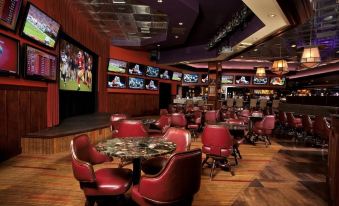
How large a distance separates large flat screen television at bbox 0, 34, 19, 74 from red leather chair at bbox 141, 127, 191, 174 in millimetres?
3057

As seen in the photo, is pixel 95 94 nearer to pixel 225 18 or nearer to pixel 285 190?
pixel 225 18

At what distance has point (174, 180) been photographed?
2.11m

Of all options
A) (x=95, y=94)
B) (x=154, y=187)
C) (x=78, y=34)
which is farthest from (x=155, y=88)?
(x=154, y=187)

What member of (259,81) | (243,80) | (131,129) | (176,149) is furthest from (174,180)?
(259,81)

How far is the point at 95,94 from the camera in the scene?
10508mm

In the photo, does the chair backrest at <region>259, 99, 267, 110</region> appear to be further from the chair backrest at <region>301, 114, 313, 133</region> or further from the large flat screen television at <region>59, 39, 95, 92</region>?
the large flat screen television at <region>59, 39, 95, 92</region>

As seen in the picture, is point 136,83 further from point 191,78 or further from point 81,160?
point 81,160

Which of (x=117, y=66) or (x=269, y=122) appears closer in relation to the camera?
(x=269, y=122)

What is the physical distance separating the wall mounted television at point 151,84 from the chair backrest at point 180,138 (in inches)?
392

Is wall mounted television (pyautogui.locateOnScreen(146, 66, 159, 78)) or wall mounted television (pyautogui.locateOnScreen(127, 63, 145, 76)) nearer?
wall mounted television (pyautogui.locateOnScreen(127, 63, 145, 76))

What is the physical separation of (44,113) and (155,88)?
27.0 ft

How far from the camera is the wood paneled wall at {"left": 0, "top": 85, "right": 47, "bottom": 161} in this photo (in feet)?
15.8

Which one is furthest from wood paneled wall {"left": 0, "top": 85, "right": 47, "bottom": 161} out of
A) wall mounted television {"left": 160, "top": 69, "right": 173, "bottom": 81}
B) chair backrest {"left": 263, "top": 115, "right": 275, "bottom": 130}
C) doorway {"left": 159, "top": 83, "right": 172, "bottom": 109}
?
doorway {"left": 159, "top": 83, "right": 172, "bottom": 109}

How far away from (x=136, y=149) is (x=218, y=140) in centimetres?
187
